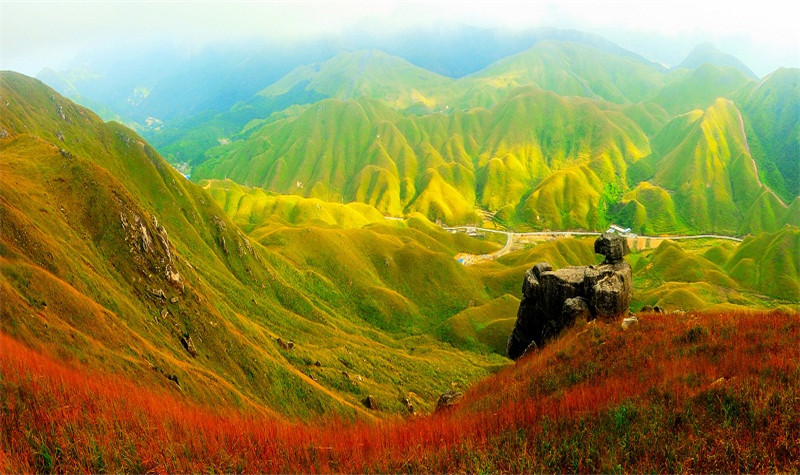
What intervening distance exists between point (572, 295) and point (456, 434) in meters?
24.7

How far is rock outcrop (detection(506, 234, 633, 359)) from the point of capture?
24375 mm

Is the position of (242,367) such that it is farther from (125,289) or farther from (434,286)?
(434,286)

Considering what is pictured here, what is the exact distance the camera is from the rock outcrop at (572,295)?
24375 millimetres

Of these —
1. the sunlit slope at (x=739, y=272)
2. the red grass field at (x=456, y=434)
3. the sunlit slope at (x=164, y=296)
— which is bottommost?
the sunlit slope at (x=739, y=272)

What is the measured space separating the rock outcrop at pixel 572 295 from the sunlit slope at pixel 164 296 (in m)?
17.0

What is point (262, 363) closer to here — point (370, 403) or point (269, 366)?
point (269, 366)

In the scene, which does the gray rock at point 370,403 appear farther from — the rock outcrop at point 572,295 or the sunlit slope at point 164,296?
the rock outcrop at point 572,295

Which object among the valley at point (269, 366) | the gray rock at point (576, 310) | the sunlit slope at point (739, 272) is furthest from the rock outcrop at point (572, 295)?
the sunlit slope at point (739, 272)

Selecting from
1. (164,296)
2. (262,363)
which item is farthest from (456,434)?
(164,296)

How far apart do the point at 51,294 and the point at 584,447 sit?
27.6m

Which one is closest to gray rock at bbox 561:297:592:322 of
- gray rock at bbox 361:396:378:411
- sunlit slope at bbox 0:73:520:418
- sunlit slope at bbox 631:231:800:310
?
sunlit slope at bbox 0:73:520:418

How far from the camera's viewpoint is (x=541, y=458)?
6180 millimetres

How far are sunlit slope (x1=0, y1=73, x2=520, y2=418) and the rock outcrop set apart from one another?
16992mm

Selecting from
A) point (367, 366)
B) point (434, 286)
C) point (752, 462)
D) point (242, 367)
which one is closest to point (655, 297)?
point (434, 286)
